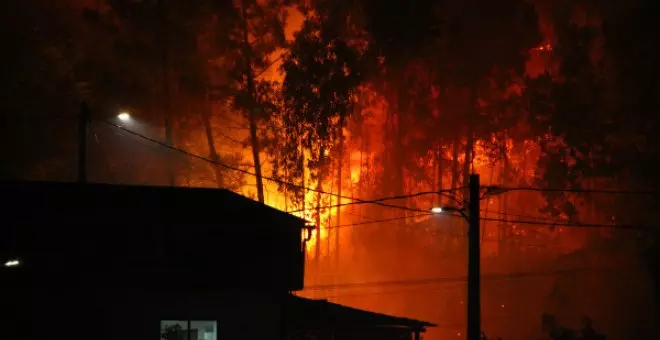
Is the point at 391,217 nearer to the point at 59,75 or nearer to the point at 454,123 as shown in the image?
the point at 454,123

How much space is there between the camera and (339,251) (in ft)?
141

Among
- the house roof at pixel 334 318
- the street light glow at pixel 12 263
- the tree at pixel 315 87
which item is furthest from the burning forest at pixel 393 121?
the street light glow at pixel 12 263

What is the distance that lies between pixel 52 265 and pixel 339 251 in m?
27.1

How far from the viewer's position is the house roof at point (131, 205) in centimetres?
1712

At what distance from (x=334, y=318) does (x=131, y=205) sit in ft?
20.1

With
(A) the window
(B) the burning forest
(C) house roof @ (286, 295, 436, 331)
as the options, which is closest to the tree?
(B) the burning forest

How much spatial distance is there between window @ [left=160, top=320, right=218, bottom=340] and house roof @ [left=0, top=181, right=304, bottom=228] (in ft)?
7.97

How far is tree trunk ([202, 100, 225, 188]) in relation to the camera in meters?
35.4

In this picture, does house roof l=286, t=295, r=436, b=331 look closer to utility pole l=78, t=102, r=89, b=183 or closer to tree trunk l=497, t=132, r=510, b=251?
utility pole l=78, t=102, r=89, b=183

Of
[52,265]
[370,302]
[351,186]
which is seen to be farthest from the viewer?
[351,186]

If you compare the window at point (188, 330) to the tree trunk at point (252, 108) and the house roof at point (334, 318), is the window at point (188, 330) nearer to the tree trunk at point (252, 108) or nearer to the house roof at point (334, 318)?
the house roof at point (334, 318)

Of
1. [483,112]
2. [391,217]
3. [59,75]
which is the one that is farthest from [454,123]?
[59,75]

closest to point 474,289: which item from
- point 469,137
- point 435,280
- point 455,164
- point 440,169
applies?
point 435,280

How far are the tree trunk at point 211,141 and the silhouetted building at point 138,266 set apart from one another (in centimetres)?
1717
